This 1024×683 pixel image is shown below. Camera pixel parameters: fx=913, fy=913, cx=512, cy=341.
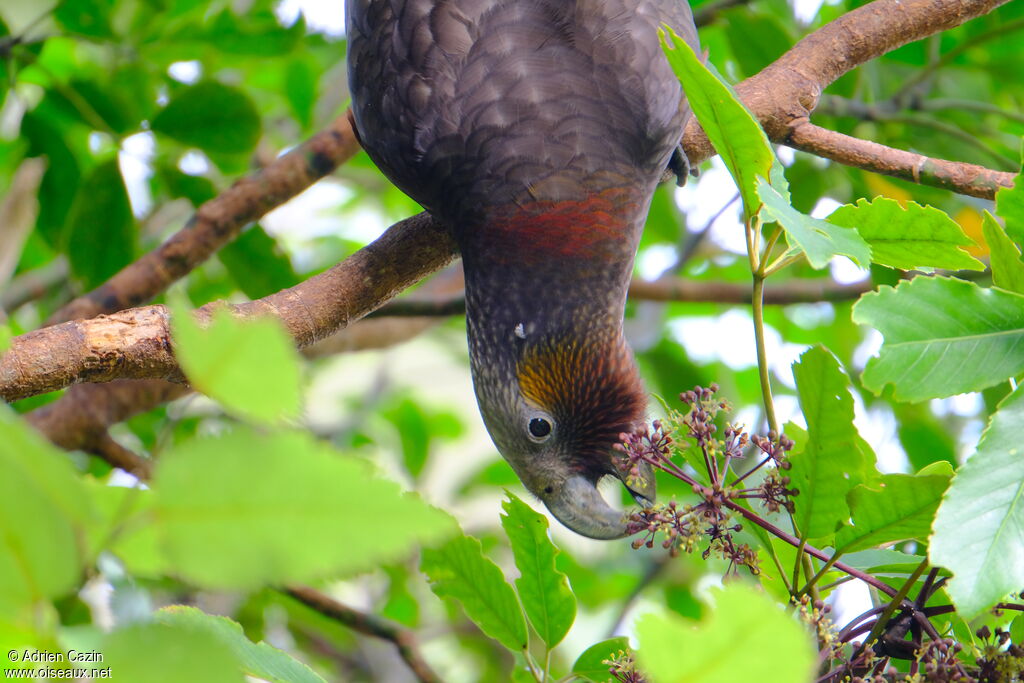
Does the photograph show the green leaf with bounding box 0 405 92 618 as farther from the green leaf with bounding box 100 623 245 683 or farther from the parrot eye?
the parrot eye

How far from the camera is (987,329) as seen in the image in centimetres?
116

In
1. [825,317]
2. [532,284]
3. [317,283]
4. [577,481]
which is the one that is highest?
[825,317]

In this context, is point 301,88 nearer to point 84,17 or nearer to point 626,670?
point 84,17

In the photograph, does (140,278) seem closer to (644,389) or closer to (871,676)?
(644,389)

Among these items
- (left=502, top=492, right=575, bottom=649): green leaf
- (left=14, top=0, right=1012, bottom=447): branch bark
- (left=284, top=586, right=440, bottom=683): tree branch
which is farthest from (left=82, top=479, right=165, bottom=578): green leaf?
(left=284, top=586, right=440, bottom=683): tree branch

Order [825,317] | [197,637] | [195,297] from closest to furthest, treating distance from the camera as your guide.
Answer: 1. [197,637]
2. [195,297]
3. [825,317]

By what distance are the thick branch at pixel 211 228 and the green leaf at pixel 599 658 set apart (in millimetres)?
1702

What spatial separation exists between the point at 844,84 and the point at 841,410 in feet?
7.23

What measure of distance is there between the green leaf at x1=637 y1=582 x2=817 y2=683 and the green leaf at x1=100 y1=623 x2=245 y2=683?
259 millimetres

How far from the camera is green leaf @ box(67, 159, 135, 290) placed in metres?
2.70

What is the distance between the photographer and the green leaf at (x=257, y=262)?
9.37 ft

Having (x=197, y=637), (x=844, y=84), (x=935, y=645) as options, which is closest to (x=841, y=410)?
(x=935, y=645)

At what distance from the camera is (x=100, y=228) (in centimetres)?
276

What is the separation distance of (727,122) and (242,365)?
97 centimetres
